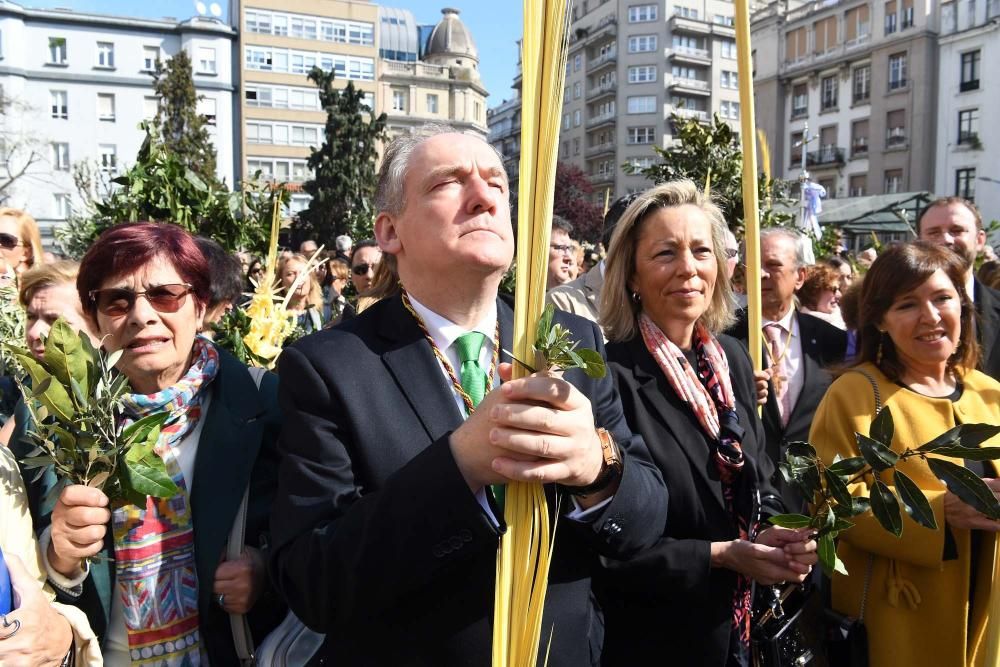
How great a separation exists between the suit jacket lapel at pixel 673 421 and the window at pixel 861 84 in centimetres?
4875

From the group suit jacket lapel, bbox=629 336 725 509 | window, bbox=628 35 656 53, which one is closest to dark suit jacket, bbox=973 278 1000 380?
suit jacket lapel, bbox=629 336 725 509

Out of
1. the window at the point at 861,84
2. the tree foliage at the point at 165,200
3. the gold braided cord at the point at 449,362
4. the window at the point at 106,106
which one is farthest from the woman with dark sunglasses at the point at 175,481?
the window at the point at 106,106

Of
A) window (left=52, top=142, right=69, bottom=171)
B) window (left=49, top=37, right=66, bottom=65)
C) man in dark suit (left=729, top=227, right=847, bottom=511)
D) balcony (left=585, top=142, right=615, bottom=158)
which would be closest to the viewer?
man in dark suit (left=729, top=227, right=847, bottom=511)

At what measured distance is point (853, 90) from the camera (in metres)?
45.4

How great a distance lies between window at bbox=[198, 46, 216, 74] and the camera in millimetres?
47719

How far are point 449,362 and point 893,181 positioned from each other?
156 feet

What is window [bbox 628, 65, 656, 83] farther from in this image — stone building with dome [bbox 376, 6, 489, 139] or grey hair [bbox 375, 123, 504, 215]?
grey hair [bbox 375, 123, 504, 215]

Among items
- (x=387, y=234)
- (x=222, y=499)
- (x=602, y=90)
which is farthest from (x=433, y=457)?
(x=602, y=90)

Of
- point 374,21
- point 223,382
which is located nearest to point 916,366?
point 223,382

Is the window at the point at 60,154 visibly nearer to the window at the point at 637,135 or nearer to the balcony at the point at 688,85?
the window at the point at 637,135

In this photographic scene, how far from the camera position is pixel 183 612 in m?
1.95

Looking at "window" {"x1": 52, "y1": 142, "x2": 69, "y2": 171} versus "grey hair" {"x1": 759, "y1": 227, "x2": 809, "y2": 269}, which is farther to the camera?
"window" {"x1": 52, "y1": 142, "x2": 69, "y2": 171}

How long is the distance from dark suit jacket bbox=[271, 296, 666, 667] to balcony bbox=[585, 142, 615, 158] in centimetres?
6557

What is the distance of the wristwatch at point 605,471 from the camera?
1495 mm
